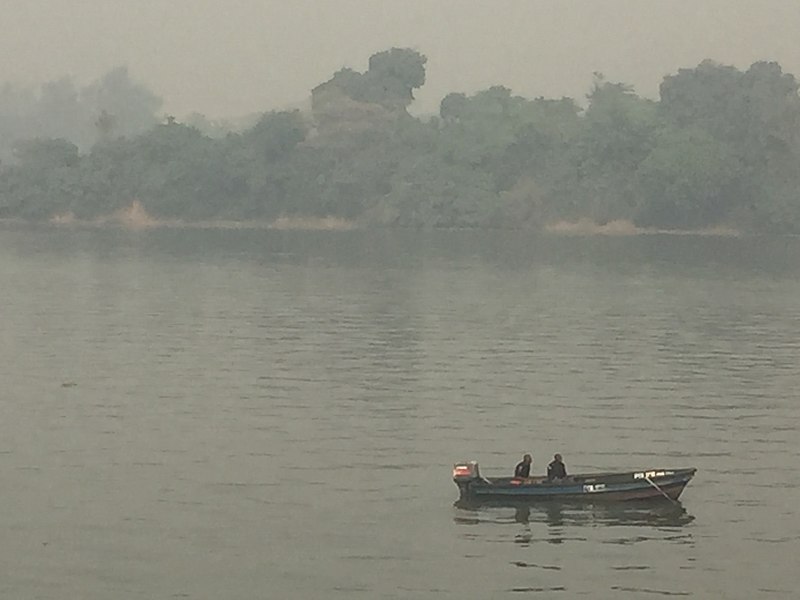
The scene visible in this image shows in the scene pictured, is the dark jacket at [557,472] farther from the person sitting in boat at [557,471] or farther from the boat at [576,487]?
the boat at [576,487]

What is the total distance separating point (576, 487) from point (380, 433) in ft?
40.2

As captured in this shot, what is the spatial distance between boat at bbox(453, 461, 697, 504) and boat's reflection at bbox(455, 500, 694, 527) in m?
0.17

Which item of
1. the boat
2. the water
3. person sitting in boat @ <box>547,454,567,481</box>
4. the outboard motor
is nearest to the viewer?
the water

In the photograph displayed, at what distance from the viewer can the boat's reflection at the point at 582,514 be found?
4175 centimetres

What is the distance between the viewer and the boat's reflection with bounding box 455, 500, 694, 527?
1644 inches

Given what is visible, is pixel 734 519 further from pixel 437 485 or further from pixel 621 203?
pixel 621 203

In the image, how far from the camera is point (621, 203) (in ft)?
630

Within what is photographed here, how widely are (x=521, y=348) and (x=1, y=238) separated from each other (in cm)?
11076

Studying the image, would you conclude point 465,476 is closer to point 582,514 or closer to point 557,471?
point 557,471

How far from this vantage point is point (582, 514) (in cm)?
4209

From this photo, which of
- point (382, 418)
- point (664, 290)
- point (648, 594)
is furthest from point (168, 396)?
point (664, 290)

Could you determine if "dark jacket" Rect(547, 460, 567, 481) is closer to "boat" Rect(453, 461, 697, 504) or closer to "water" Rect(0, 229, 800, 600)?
"boat" Rect(453, 461, 697, 504)

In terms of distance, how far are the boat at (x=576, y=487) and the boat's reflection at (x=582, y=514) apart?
0.17m

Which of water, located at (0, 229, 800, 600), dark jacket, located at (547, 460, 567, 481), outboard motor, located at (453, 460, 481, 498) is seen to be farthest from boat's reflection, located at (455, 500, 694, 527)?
dark jacket, located at (547, 460, 567, 481)
